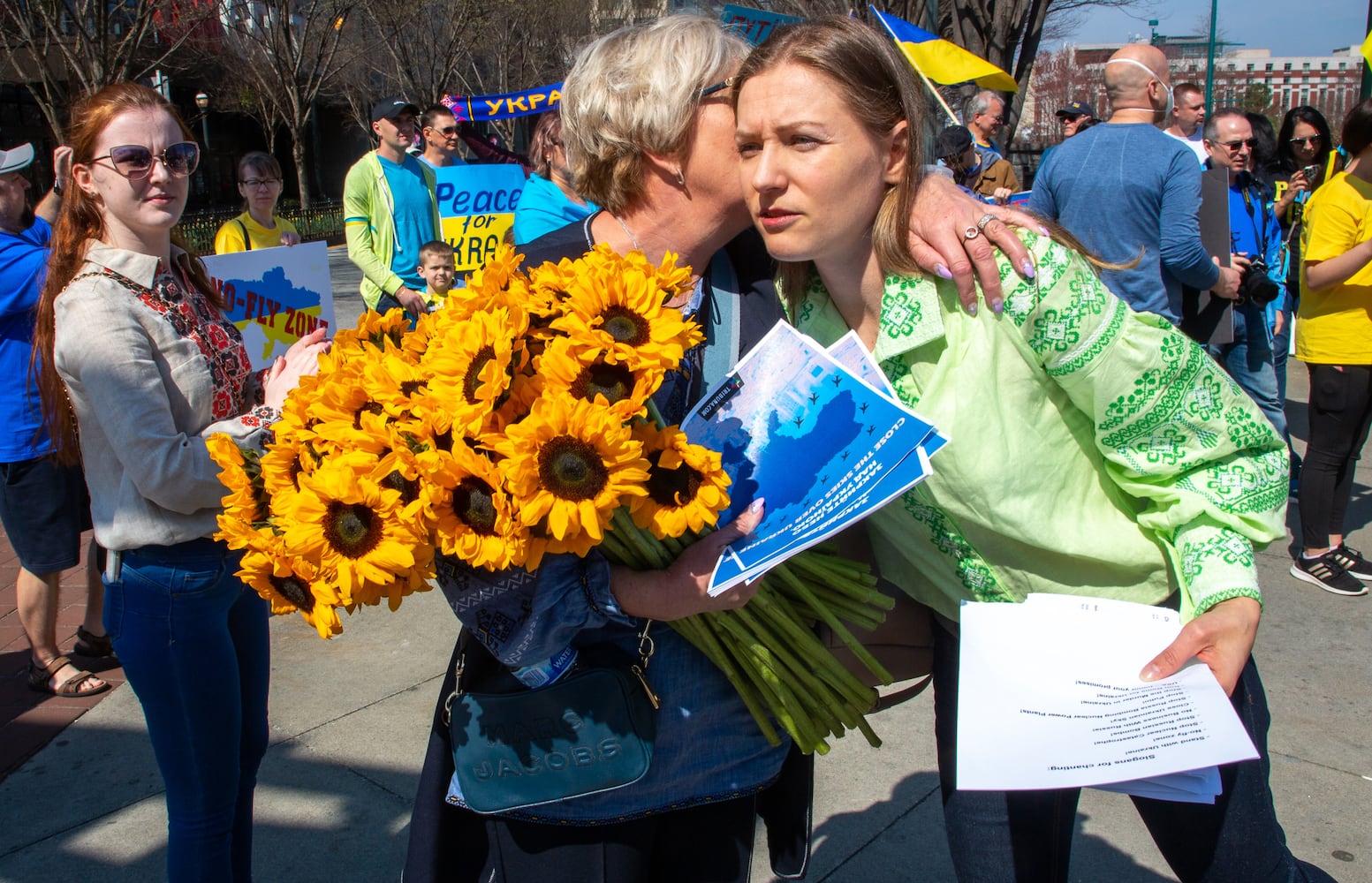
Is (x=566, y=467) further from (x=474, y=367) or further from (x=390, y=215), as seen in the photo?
(x=390, y=215)

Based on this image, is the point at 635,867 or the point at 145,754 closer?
the point at 635,867

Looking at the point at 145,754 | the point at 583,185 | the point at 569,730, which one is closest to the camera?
the point at 569,730

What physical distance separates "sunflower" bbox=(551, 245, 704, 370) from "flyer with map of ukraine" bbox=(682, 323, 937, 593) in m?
0.22

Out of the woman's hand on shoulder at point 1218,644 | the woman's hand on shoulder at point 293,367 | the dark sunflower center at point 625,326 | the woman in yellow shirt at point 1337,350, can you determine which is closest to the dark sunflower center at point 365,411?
the dark sunflower center at point 625,326

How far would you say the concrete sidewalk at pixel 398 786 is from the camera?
3.07 m

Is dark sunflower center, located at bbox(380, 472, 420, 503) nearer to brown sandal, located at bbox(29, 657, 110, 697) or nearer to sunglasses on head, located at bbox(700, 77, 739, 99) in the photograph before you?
sunglasses on head, located at bbox(700, 77, 739, 99)

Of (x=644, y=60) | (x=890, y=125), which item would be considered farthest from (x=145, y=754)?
(x=890, y=125)

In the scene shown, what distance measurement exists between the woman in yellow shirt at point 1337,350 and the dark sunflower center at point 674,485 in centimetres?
433

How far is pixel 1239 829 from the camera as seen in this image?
1.83m

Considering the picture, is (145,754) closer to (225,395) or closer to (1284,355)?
(225,395)

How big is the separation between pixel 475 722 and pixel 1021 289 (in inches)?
45.2

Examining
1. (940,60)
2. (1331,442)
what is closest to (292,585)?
(1331,442)

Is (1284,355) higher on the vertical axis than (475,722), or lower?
lower

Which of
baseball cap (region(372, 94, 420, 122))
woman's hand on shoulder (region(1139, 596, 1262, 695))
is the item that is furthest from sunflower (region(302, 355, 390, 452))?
baseball cap (region(372, 94, 420, 122))
